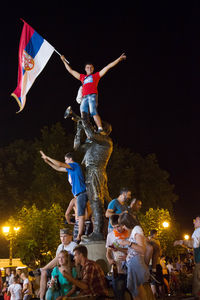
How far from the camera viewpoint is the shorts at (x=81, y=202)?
8.84 m

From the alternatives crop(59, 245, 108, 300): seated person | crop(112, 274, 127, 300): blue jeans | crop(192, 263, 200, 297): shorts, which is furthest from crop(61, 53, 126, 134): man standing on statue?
crop(59, 245, 108, 300): seated person

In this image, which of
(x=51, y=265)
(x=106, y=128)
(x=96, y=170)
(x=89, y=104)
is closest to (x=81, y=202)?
(x=96, y=170)

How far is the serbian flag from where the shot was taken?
11.9m

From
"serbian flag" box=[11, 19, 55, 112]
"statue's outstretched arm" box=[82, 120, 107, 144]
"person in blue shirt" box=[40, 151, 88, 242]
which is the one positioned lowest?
"person in blue shirt" box=[40, 151, 88, 242]

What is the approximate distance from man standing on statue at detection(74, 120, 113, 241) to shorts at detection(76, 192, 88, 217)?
0.12 meters

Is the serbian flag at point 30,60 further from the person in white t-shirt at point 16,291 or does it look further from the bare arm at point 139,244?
the bare arm at point 139,244

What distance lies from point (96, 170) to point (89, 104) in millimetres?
1853

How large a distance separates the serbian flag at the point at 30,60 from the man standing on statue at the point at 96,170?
2932 millimetres

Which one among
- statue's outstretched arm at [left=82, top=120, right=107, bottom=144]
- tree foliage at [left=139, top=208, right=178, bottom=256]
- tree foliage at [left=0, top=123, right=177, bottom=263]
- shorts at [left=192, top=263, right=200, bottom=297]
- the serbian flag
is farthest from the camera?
tree foliage at [left=139, top=208, right=178, bottom=256]

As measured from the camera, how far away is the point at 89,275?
541cm

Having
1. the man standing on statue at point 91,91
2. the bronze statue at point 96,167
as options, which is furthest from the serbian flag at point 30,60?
the bronze statue at point 96,167

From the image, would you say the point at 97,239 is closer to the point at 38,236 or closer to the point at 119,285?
the point at 119,285

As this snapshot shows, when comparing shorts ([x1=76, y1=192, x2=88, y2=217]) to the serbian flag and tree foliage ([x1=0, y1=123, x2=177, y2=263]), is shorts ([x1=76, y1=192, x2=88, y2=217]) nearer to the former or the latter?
the serbian flag

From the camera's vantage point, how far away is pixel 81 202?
8945mm
